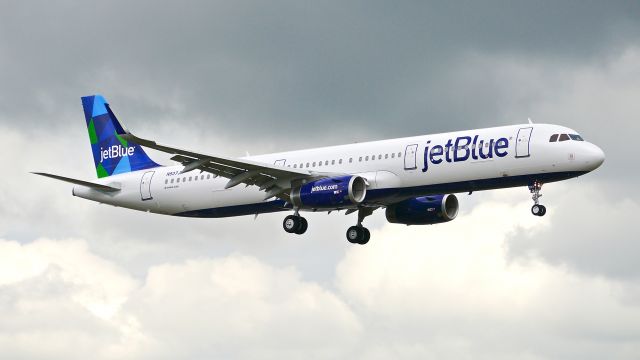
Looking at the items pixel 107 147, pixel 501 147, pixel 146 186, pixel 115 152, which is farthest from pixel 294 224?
pixel 107 147

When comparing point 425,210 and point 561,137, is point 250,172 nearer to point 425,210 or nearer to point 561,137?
point 425,210

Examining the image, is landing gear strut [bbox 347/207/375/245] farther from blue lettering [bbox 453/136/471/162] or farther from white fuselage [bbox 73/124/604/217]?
blue lettering [bbox 453/136/471/162]

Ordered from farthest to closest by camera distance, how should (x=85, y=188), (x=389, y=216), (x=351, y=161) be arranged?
(x=85, y=188)
(x=389, y=216)
(x=351, y=161)

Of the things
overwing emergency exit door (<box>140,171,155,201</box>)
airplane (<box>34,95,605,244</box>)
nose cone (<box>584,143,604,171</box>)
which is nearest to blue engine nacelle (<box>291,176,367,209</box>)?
airplane (<box>34,95,605,244</box>)

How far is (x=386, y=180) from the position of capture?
6881 centimetres

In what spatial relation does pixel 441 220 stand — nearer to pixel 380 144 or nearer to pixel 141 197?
pixel 380 144

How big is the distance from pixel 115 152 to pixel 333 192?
2010 centimetres

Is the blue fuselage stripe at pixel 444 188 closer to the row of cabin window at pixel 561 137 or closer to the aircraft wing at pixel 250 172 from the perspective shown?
the row of cabin window at pixel 561 137

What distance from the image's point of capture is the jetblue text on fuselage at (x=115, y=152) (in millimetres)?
→ 82562

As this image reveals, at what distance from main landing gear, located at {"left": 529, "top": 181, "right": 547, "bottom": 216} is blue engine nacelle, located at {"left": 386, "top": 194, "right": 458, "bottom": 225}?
365 inches

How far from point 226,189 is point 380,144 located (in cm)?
952

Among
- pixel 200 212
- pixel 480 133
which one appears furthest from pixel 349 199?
pixel 200 212

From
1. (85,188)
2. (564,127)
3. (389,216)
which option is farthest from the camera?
(85,188)

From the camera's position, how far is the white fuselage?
65500 millimetres
